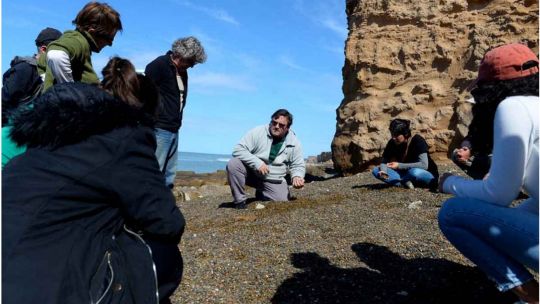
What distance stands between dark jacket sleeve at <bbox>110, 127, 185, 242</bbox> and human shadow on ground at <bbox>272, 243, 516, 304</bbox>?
53.7 inches

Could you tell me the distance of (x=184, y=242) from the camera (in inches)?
208

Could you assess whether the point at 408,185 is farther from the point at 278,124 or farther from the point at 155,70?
the point at 155,70

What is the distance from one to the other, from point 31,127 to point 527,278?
2497mm

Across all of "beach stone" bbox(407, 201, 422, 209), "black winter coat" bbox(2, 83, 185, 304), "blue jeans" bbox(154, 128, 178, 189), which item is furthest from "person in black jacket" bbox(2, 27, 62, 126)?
"beach stone" bbox(407, 201, 422, 209)

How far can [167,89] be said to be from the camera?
5660 mm

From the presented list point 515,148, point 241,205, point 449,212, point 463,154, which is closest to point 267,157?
point 241,205

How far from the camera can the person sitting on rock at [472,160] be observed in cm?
342

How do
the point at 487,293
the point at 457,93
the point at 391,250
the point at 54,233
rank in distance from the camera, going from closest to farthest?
the point at 54,233
the point at 487,293
the point at 391,250
the point at 457,93

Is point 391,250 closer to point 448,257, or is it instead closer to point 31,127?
point 448,257

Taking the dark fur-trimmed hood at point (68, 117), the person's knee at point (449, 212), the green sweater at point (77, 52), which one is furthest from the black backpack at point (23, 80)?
the person's knee at point (449, 212)

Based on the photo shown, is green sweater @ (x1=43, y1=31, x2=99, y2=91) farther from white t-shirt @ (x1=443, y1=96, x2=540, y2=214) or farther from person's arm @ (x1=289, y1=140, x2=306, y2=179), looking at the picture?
person's arm @ (x1=289, y1=140, x2=306, y2=179)

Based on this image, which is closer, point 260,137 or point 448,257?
point 448,257

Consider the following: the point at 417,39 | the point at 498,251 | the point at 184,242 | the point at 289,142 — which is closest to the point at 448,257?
the point at 498,251

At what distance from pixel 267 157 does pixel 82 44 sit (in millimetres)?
3500
